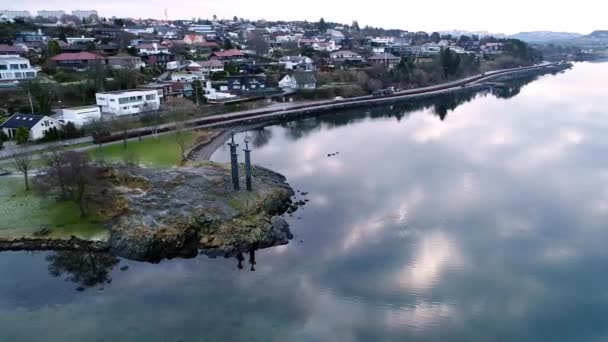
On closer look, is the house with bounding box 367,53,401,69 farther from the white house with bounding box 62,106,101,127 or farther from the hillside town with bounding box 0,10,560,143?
the white house with bounding box 62,106,101,127

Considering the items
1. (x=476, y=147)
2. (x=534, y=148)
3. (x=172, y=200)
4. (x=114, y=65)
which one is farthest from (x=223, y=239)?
(x=114, y=65)

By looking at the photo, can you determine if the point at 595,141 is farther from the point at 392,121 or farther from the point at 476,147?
the point at 392,121

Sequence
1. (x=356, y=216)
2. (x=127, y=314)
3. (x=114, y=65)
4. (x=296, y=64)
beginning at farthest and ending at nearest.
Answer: (x=296, y=64)
(x=114, y=65)
(x=356, y=216)
(x=127, y=314)

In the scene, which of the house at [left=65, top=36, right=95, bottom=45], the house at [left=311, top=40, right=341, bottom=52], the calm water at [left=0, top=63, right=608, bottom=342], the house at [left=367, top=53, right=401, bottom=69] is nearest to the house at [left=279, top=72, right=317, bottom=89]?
the house at [left=367, top=53, right=401, bottom=69]

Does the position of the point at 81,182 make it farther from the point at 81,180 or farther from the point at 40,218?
the point at 40,218

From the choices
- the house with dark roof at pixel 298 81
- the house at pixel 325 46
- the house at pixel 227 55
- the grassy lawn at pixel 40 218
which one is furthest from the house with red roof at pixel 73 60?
the house at pixel 325 46

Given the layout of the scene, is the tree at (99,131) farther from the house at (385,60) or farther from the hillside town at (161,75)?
the house at (385,60)
